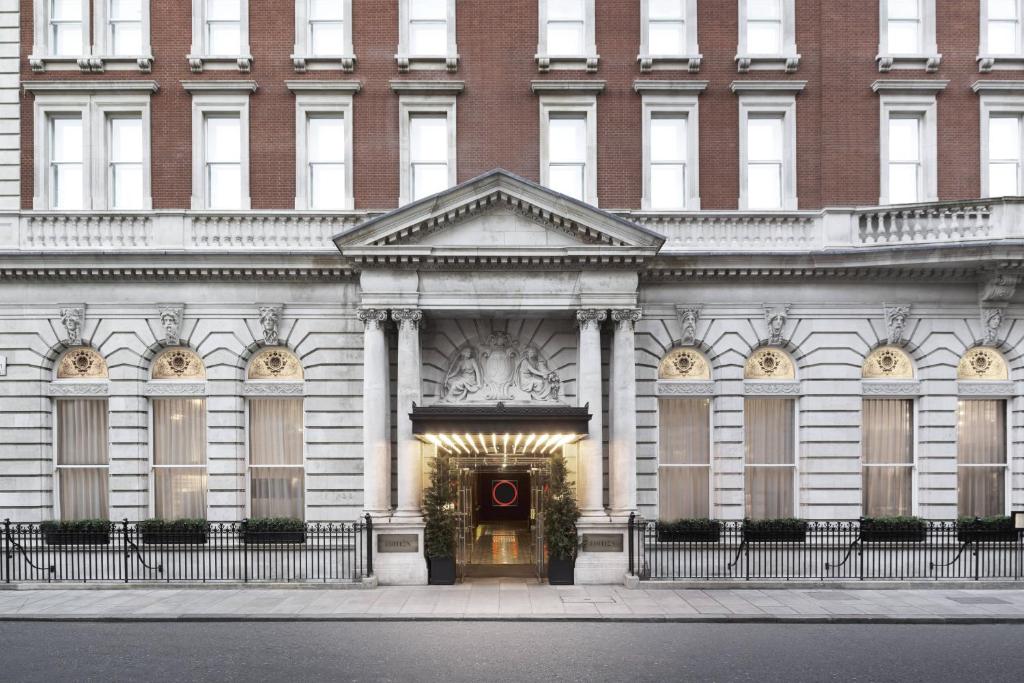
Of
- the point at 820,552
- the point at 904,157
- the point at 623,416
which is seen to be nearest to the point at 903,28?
the point at 904,157

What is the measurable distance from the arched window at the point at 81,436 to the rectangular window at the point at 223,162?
18.4 feet

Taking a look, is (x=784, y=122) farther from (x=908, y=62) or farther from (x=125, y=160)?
(x=125, y=160)

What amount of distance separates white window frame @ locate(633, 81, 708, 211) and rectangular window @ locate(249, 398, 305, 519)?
1174 centimetres

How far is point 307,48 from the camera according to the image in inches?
745

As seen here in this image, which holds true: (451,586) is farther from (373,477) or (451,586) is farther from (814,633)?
(814,633)

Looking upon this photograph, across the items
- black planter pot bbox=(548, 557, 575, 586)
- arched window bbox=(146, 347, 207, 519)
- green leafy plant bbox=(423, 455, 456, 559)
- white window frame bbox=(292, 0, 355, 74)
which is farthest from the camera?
white window frame bbox=(292, 0, 355, 74)

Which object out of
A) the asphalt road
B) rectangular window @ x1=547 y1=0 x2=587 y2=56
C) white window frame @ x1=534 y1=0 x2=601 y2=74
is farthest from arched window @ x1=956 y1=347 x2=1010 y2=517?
rectangular window @ x1=547 y1=0 x2=587 y2=56

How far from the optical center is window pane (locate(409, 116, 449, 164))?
19.2 metres

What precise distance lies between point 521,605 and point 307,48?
15.9 meters

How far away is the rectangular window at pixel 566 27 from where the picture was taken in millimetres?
19047

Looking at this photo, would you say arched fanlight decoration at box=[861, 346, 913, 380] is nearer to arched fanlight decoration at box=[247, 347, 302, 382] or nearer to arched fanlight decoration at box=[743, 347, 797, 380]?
arched fanlight decoration at box=[743, 347, 797, 380]

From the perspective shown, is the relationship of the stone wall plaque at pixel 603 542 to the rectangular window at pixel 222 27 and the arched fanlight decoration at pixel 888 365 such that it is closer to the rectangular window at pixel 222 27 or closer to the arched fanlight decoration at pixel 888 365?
the arched fanlight decoration at pixel 888 365

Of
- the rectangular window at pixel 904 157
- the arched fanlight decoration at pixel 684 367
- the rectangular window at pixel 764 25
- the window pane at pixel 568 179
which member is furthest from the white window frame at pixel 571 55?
the rectangular window at pixel 904 157

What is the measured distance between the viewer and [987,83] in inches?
740
